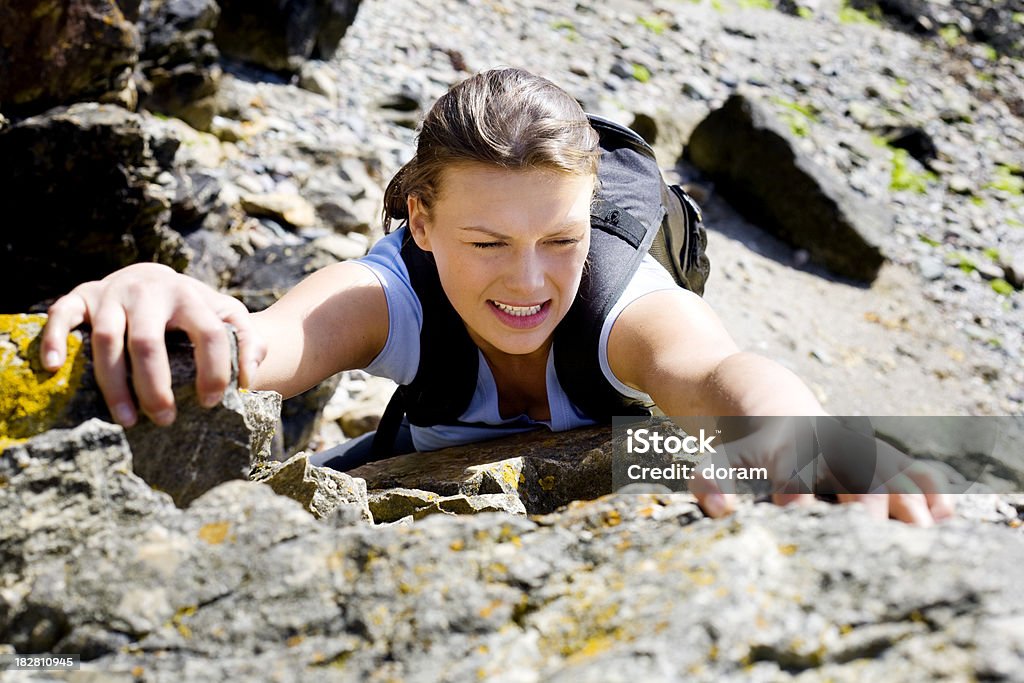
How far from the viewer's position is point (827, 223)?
14438 millimetres

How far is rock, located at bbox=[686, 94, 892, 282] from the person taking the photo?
567 inches

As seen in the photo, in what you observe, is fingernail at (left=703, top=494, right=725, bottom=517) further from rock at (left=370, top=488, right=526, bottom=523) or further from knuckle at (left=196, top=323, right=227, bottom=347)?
knuckle at (left=196, top=323, right=227, bottom=347)

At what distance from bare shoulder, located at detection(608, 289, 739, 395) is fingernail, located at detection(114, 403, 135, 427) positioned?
1.87 m

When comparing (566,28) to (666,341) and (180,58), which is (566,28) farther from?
(666,341)

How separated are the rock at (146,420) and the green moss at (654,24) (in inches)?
772

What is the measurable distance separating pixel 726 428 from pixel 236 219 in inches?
325

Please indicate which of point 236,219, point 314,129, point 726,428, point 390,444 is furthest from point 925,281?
point 726,428

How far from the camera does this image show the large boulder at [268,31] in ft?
45.0

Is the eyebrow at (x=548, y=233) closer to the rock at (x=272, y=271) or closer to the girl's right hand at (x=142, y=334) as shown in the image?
the girl's right hand at (x=142, y=334)

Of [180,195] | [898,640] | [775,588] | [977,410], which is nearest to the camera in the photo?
[898,640]

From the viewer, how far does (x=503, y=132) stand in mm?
3629

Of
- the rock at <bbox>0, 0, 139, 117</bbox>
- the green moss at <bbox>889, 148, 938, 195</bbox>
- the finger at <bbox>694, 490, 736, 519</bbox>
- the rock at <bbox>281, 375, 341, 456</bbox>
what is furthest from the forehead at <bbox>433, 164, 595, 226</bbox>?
the green moss at <bbox>889, 148, 938, 195</bbox>

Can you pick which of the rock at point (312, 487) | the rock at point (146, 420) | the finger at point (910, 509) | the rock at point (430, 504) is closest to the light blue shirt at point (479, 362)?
the rock at point (430, 504)

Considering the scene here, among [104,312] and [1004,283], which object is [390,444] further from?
[1004,283]
